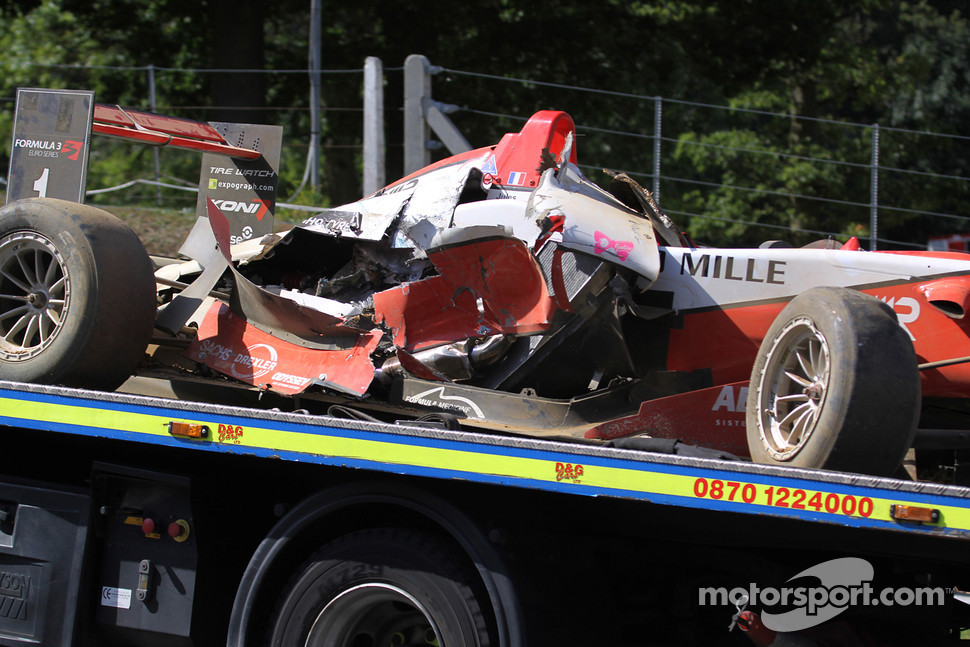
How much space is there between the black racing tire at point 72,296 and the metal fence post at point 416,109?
5130mm

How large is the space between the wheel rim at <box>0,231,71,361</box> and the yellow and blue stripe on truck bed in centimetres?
44

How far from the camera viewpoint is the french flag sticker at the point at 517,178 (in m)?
4.86

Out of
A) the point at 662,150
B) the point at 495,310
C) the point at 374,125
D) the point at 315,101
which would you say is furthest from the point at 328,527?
the point at 662,150

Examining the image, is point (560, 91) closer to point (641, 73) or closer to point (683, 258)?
point (641, 73)

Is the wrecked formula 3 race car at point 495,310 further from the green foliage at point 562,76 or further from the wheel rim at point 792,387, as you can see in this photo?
the green foliage at point 562,76

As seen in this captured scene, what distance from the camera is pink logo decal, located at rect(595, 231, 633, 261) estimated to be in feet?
14.1

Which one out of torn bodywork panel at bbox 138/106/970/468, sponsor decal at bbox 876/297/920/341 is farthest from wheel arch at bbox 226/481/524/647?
sponsor decal at bbox 876/297/920/341

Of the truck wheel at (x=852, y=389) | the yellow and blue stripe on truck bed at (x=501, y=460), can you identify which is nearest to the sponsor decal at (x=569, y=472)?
the yellow and blue stripe on truck bed at (x=501, y=460)

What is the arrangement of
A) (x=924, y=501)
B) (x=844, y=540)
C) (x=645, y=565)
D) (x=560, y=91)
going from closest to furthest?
(x=924, y=501), (x=844, y=540), (x=645, y=565), (x=560, y=91)

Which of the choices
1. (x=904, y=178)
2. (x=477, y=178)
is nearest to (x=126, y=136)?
(x=477, y=178)

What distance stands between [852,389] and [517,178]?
2138 mm

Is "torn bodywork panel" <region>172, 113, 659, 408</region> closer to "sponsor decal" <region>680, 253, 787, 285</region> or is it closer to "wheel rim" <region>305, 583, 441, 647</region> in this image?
"sponsor decal" <region>680, 253, 787, 285</region>

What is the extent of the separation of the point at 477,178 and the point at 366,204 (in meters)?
0.60

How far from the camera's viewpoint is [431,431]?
11.4 ft
